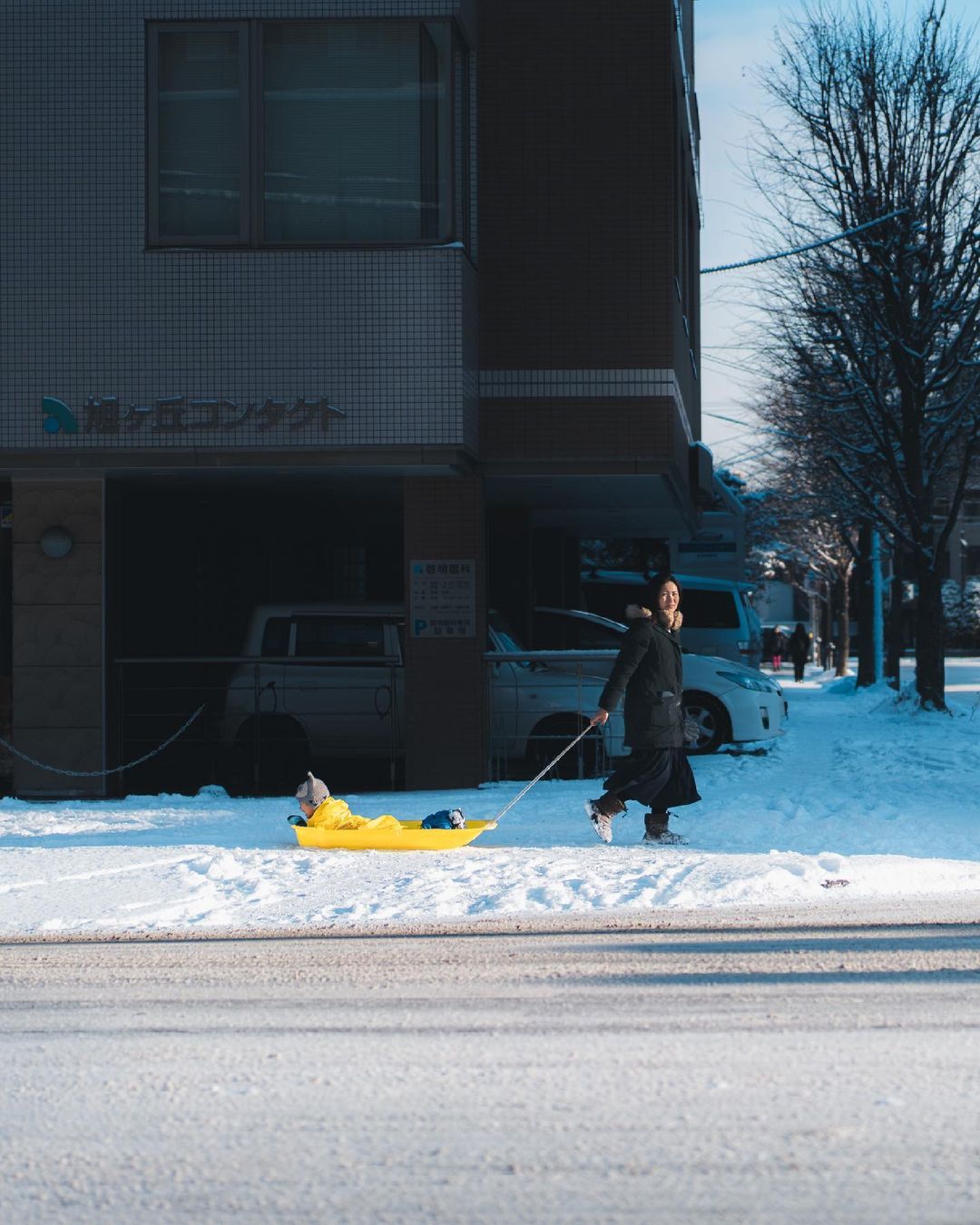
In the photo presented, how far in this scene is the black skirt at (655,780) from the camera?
1114 cm

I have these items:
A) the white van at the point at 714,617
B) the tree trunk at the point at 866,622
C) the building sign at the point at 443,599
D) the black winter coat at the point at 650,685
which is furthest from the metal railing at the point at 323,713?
the tree trunk at the point at 866,622

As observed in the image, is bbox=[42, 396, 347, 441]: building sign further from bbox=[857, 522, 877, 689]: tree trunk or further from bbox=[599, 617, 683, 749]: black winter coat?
bbox=[857, 522, 877, 689]: tree trunk

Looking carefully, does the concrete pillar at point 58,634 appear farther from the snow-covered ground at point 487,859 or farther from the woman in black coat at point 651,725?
the woman in black coat at point 651,725

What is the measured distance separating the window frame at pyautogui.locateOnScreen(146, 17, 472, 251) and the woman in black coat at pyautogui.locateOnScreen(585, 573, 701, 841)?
478cm

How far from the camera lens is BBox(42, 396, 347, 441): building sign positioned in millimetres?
14414

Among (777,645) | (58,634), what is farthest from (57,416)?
(777,645)

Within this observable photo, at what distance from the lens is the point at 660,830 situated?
11.3 m

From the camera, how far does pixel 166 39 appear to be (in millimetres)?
14625

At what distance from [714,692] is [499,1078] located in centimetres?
1318

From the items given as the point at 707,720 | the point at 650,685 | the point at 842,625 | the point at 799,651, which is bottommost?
the point at 707,720

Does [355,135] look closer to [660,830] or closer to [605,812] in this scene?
[605,812]

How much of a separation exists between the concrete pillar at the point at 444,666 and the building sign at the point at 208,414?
4.03 feet

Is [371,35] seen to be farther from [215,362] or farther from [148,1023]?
[148,1023]

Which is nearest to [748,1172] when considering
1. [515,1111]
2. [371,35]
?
[515,1111]
